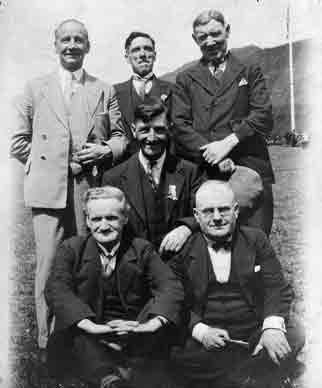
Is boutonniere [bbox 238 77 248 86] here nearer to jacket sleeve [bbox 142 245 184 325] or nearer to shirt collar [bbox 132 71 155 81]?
shirt collar [bbox 132 71 155 81]

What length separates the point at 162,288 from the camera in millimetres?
3959

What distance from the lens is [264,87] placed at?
4660mm

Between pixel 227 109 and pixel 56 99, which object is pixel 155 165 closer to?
pixel 227 109

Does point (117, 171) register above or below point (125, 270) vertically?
above

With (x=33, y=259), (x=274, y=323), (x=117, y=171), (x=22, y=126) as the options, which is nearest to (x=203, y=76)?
(x=117, y=171)

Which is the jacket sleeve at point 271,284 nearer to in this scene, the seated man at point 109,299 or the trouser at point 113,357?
the seated man at point 109,299

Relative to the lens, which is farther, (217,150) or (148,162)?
(217,150)

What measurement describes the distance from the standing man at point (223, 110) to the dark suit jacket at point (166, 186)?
23 cm

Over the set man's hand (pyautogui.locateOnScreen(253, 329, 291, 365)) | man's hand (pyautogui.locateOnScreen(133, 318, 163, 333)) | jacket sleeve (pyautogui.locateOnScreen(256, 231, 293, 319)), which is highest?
jacket sleeve (pyautogui.locateOnScreen(256, 231, 293, 319))

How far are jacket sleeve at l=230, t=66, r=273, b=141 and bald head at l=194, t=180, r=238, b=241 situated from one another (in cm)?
67

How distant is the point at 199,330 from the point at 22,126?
2.15 meters

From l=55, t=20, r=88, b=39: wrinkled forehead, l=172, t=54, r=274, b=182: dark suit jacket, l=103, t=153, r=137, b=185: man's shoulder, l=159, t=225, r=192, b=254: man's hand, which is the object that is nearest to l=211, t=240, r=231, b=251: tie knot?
l=159, t=225, r=192, b=254: man's hand

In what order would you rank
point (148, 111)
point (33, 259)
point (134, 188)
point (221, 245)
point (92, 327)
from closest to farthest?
point (92, 327) → point (221, 245) → point (148, 111) → point (134, 188) → point (33, 259)

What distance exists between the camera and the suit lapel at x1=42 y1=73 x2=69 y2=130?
4594 millimetres
